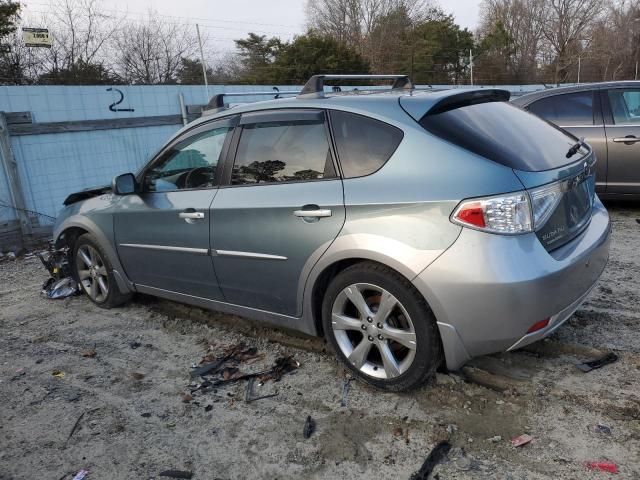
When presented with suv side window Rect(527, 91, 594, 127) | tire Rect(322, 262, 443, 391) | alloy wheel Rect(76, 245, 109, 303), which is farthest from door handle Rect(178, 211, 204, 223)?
suv side window Rect(527, 91, 594, 127)

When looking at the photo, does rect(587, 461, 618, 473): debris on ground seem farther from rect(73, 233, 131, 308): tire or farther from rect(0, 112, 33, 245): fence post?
rect(0, 112, 33, 245): fence post

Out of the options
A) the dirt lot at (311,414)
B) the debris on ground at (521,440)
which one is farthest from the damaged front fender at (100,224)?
the debris on ground at (521,440)

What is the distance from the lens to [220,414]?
3064 millimetres

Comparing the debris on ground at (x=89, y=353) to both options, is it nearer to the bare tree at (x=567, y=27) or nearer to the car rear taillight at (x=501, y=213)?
the car rear taillight at (x=501, y=213)

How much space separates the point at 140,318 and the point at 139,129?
583 cm

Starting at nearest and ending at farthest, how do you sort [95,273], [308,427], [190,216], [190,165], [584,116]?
[308,427], [190,216], [190,165], [95,273], [584,116]

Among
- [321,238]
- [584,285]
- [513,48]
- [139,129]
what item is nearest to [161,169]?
[321,238]

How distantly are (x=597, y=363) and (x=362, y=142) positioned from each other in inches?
77.1

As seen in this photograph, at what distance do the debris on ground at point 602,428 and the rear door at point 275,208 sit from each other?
165cm

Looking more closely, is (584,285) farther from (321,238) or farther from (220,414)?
(220,414)

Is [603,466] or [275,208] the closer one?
[603,466]

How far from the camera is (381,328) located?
2932mm

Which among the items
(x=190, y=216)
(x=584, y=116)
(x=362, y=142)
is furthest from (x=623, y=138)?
(x=190, y=216)

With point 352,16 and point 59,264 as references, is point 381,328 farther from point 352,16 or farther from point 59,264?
point 352,16
